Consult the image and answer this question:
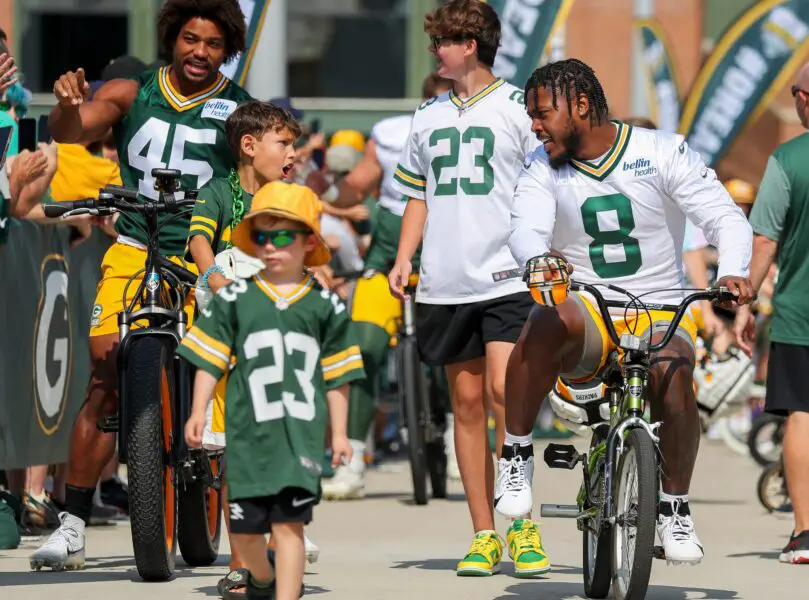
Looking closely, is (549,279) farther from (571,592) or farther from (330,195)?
(330,195)

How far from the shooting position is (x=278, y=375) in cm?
606

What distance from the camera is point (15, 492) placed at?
9781 millimetres

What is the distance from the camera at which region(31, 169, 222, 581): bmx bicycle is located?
7.26m

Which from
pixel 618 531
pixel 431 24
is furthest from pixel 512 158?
pixel 618 531

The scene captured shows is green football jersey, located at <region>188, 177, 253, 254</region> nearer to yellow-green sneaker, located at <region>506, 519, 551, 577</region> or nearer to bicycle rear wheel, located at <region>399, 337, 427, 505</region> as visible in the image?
yellow-green sneaker, located at <region>506, 519, 551, 577</region>

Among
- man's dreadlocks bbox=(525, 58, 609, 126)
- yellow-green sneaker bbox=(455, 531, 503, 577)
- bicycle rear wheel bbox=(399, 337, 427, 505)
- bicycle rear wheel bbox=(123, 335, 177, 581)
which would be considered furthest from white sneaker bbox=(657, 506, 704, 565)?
bicycle rear wheel bbox=(399, 337, 427, 505)

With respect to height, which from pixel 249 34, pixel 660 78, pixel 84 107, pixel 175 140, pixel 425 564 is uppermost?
pixel 660 78

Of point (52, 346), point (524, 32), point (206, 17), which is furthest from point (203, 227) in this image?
point (524, 32)

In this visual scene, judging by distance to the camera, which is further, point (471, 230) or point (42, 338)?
point (42, 338)

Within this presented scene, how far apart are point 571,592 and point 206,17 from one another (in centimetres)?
275

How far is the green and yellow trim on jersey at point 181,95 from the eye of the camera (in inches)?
317

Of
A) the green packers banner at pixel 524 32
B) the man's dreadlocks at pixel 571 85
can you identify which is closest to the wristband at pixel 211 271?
the man's dreadlocks at pixel 571 85

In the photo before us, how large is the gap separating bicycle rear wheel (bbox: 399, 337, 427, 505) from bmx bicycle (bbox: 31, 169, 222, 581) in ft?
11.0

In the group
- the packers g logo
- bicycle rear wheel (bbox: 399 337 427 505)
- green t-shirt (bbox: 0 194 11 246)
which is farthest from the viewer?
bicycle rear wheel (bbox: 399 337 427 505)
